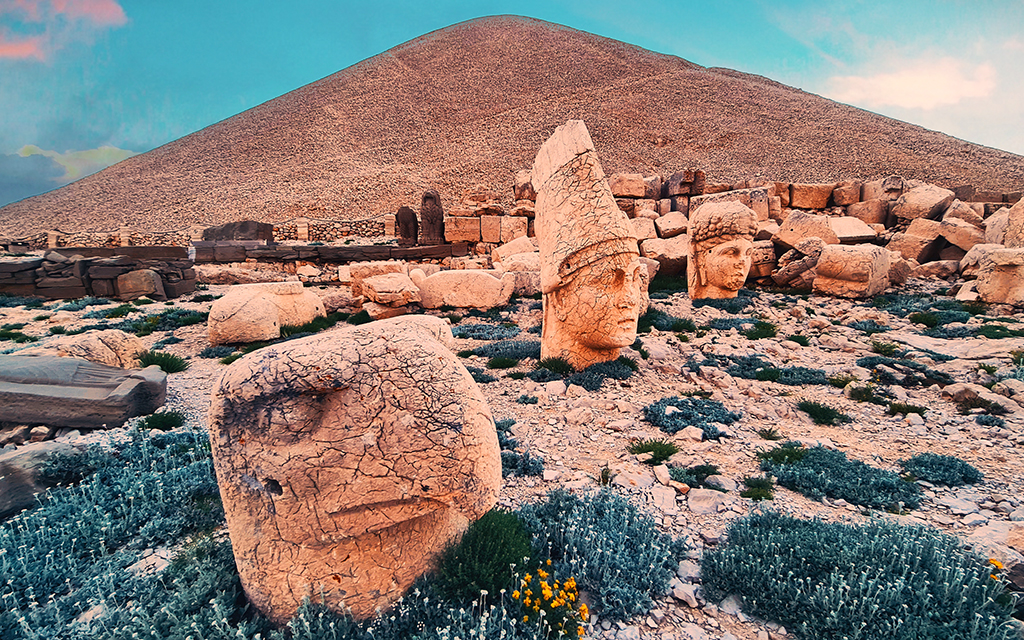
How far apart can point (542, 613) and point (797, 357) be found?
6079 millimetres

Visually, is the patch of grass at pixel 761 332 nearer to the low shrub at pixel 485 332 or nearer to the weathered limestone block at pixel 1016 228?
the low shrub at pixel 485 332

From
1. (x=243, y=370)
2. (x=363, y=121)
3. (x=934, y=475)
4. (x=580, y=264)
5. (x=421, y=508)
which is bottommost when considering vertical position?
(x=934, y=475)

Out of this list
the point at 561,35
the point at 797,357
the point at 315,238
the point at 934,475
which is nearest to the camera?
the point at 934,475

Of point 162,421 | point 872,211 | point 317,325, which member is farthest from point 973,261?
point 162,421

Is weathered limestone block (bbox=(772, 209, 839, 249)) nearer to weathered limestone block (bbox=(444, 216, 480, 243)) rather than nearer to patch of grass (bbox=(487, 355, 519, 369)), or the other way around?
weathered limestone block (bbox=(444, 216, 480, 243))

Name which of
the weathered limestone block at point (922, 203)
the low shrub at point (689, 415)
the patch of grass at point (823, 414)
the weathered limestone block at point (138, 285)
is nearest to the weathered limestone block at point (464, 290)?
the low shrub at point (689, 415)

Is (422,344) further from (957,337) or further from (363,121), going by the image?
(363,121)

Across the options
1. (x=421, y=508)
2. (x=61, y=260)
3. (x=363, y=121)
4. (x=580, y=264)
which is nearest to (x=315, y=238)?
(x=61, y=260)

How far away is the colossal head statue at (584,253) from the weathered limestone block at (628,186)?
32.9 feet

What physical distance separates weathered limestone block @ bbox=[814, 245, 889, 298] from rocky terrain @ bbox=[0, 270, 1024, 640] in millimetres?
712

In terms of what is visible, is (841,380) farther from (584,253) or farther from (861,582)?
(861,582)

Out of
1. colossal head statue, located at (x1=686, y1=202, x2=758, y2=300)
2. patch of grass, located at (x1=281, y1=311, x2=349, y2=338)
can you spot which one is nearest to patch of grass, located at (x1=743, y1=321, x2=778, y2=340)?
colossal head statue, located at (x1=686, y1=202, x2=758, y2=300)

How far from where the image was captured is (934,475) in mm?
3430

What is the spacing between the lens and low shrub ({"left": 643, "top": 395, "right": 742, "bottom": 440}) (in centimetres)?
435
